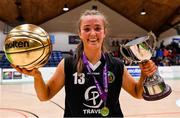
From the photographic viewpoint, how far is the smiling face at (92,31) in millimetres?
1785

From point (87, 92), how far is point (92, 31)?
0.37 meters

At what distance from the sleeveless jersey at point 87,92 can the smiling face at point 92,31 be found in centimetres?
15

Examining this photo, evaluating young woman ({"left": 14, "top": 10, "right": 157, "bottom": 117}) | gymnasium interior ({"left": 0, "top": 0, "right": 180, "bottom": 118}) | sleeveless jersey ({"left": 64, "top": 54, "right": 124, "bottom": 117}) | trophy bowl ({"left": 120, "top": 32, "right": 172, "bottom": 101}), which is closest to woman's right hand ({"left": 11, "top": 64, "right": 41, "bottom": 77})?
young woman ({"left": 14, "top": 10, "right": 157, "bottom": 117})

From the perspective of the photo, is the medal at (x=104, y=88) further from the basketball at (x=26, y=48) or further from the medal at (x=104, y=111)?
the basketball at (x=26, y=48)

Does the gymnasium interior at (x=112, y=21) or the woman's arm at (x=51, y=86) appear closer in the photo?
the woman's arm at (x=51, y=86)

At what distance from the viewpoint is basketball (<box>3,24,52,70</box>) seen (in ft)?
5.57

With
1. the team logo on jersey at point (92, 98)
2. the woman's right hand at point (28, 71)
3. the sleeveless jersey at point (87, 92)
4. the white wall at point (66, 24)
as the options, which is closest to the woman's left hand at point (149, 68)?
the sleeveless jersey at point (87, 92)

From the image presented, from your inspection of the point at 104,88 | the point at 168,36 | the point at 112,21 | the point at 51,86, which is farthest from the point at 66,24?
the point at 104,88

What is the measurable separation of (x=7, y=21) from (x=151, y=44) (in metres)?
15.5

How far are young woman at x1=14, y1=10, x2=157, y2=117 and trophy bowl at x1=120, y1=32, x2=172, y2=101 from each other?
6cm

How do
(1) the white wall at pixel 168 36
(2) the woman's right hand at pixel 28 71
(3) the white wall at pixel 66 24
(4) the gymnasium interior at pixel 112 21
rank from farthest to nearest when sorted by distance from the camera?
(1) the white wall at pixel 168 36
(3) the white wall at pixel 66 24
(4) the gymnasium interior at pixel 112 21
(2) the woman's right hand at pixel 28 71

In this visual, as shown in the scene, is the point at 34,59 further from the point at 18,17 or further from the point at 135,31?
the point at 135,31

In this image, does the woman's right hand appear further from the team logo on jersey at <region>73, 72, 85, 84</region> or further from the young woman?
the team logo on jersey at <region>73, 72, 85, 84</region>

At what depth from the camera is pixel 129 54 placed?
6.30 feet
